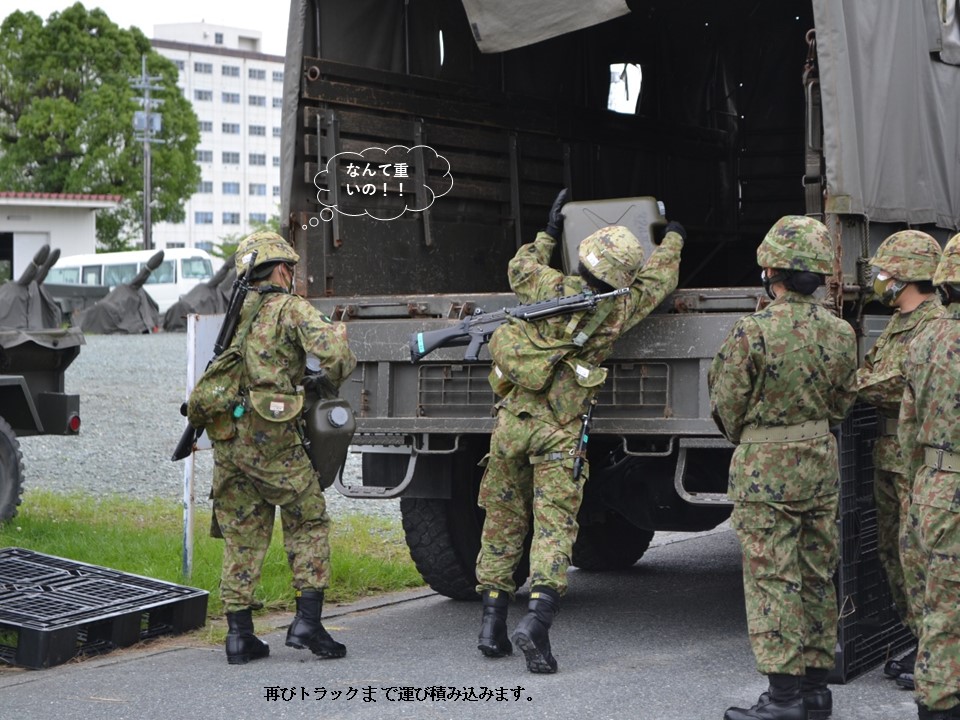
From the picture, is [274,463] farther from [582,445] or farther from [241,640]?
[582,445]

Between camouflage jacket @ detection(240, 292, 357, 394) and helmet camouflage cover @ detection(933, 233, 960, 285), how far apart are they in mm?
2405

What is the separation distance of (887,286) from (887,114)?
3.29ft

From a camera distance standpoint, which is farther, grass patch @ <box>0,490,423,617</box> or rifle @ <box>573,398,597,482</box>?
grass patch @ <box>0,490,423,617</box>

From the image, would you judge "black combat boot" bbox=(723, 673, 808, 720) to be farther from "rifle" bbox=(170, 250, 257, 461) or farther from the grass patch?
the grass patch

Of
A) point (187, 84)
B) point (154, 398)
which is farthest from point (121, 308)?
point (187, 84)

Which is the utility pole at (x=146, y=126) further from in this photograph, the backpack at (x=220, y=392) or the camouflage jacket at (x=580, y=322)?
the camouflage jacket at (x=580, y=322)

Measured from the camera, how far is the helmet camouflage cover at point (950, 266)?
463cm

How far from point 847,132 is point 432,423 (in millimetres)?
2165

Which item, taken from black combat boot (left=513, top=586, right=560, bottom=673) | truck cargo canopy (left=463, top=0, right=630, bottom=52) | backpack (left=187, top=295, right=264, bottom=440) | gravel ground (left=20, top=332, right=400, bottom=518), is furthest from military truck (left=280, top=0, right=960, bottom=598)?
gravel ground (left=20, top=332, right=400, bottom=518)

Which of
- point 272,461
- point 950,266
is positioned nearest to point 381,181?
point 272,461

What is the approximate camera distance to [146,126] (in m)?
44.8

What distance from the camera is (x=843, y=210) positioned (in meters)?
5.67

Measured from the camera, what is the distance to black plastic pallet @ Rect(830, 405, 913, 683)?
5.50 meters

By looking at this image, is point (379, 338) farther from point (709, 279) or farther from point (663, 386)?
point (709, 279)
